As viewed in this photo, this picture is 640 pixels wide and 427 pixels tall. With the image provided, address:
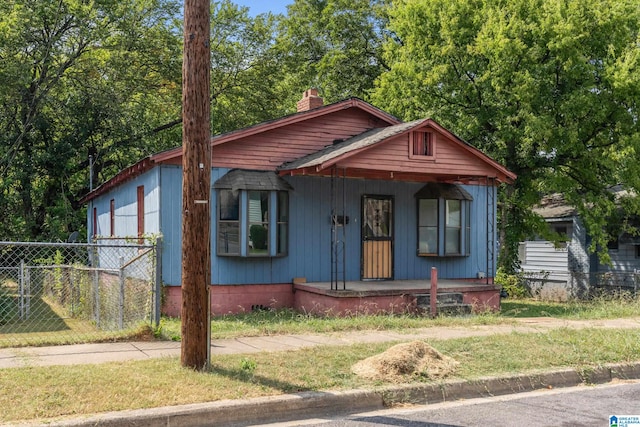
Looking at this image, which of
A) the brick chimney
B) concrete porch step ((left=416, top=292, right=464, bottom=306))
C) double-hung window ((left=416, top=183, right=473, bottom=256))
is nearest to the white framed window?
the brick chimney

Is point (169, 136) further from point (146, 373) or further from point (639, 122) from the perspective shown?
point (146, 373)

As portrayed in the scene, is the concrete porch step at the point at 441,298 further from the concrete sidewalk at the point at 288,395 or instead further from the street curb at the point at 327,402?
the street curb at the point at 327,402

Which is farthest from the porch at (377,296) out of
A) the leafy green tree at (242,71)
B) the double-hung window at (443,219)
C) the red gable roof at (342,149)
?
the leafy green tree at (242,71)

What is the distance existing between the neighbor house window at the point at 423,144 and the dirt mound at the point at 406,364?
286 inches

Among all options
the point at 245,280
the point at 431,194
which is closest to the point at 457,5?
the point at 431,194

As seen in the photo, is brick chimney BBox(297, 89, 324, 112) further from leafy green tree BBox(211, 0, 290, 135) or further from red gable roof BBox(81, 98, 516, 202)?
leafy green tree BBox(211, 0, 290, 135)

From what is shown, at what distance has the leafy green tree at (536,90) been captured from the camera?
20828mm

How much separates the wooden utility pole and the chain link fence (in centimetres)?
251

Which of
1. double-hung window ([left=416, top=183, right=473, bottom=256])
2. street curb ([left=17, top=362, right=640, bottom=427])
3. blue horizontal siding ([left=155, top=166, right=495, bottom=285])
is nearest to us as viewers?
street curb ([left=17, top=362, right=640, bottom=427])

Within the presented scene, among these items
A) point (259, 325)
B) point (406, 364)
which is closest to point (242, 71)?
point (259, 325)

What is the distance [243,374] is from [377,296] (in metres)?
6.74

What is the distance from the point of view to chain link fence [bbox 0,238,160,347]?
9938 millimetres

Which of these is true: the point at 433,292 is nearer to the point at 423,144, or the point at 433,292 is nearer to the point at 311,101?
the point at 423,144

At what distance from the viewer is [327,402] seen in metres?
6.73
